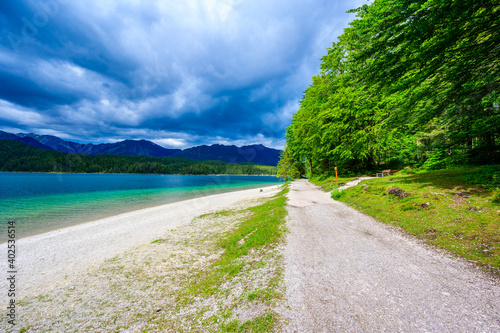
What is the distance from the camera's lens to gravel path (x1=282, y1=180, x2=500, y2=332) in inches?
128

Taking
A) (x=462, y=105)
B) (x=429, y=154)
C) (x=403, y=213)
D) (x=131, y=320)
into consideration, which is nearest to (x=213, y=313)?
(x=131, y=320)

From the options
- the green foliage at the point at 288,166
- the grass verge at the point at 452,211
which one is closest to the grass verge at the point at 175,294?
the grass verge at the point at 452,211

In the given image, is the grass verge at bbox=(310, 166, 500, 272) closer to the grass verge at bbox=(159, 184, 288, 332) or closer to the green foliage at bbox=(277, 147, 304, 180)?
the grass verge at bbox=(159, 184, 288, 332)

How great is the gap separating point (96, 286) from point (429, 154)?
28.0 metres

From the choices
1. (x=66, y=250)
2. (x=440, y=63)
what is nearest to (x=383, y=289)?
(x=440, y=63)

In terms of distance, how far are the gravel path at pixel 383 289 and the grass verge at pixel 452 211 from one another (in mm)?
731

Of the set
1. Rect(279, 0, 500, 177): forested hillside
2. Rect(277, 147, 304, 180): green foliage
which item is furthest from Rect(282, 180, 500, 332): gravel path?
Rect(277, 147, 304, 180): green foliage

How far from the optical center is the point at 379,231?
25.7 feet

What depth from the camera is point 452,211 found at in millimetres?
7531

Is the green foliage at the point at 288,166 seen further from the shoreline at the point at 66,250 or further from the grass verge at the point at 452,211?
the shoreline at the point at 66,250

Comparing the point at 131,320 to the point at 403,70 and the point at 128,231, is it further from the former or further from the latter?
the point at 403,70

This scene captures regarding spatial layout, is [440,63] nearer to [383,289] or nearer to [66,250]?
[383,289]

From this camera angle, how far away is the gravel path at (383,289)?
3254 mm

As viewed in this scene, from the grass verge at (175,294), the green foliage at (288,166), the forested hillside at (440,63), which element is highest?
the forested hillside at (440,63)
